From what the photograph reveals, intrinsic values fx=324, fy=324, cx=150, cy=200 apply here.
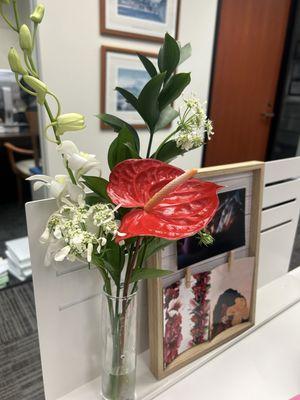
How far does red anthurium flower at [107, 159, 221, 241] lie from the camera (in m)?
0.48

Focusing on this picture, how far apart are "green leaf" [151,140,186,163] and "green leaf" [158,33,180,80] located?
115 millimetres

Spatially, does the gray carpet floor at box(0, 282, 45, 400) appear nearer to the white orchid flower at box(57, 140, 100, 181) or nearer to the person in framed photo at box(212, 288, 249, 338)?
the person in framed photo at box(212, 288, 249, 338)

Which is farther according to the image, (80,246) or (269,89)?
(269,89)

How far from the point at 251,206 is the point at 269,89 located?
300cm

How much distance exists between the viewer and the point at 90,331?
0.73 meters

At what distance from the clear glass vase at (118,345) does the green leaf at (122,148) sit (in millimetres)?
256

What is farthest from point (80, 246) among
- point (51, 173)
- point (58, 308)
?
point (51, 173)

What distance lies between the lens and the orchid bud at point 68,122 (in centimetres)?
52

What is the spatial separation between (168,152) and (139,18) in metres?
1.87

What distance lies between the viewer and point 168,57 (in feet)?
1.83

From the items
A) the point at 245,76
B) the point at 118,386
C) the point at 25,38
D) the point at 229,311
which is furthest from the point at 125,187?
the point at 245,76

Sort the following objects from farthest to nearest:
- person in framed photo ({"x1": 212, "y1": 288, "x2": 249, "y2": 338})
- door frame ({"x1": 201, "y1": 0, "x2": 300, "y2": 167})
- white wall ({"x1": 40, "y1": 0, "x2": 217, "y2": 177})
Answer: door frame ({"x1": 201, "y1": 0, "x2": 300, "y2": 167}), white wall ({"x1": 40, "y1": 0, "x2": 217, "y2": 177}), person in framed photo ({"x1": 212, "y1": 288, "x2": 249, "y2": 338})

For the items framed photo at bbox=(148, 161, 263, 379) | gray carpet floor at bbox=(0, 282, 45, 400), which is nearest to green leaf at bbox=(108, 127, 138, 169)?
framed photo at bbox=(148, 161, 263, 379)

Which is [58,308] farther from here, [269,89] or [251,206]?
[269,89]
